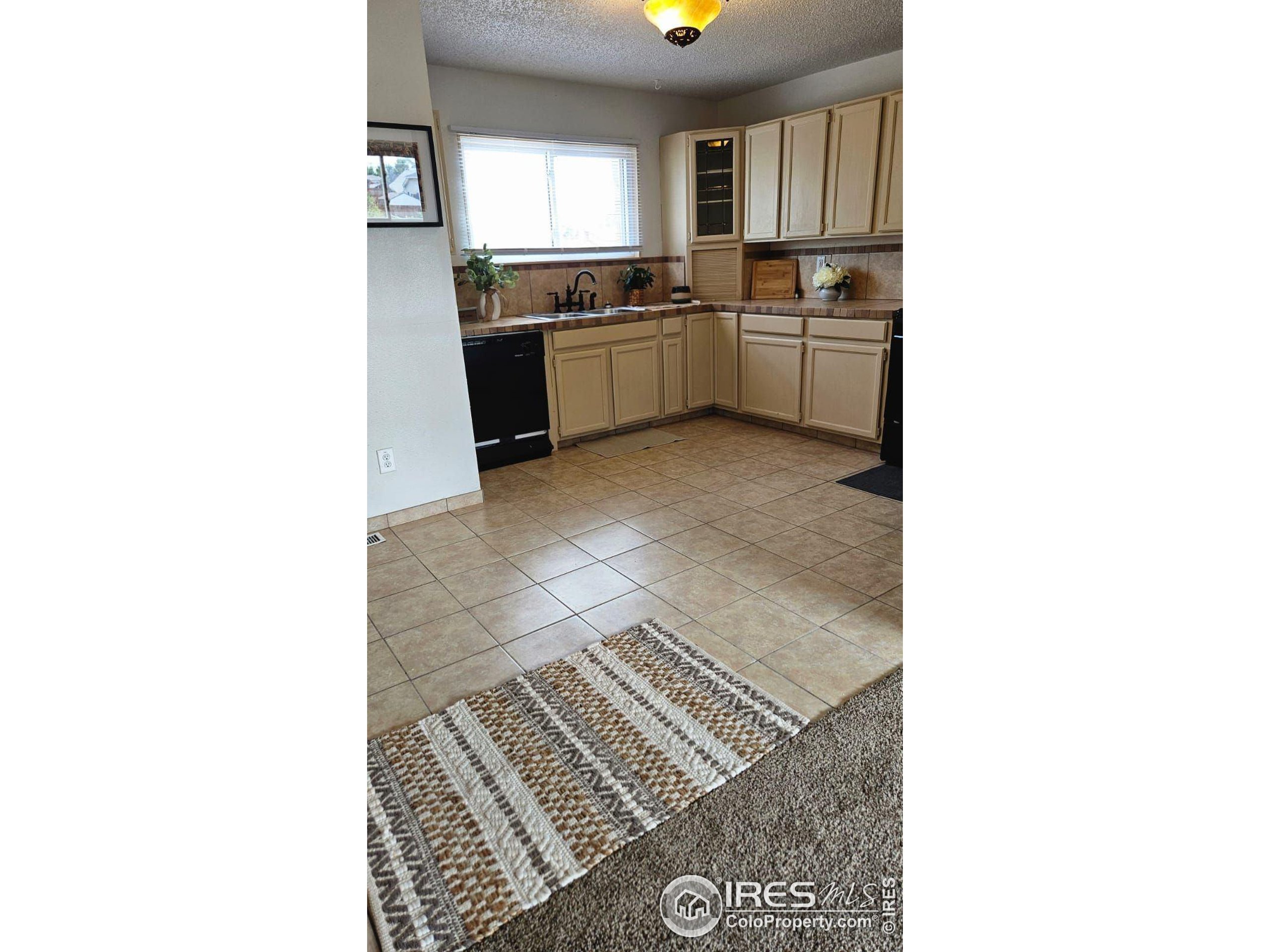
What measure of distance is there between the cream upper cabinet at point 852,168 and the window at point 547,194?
1.48 metres

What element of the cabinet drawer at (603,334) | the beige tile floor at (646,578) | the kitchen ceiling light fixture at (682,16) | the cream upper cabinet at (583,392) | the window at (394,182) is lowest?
the beige tile floor at (646,578)

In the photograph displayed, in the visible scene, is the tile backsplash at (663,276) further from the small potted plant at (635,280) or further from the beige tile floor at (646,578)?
the beige tile floor at (646,578)

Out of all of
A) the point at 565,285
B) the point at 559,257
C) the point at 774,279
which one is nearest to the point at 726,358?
the point at 774,279

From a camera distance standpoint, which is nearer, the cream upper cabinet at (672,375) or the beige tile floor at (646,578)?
the beige tile floor at (646,578)

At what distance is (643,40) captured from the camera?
12.0 feet

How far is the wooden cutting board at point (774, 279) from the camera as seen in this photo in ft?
16.0

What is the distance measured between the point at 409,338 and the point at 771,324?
2.40m

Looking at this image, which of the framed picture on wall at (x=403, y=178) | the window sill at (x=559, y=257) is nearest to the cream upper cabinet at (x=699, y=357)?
the window sill at (x=559, y=257)

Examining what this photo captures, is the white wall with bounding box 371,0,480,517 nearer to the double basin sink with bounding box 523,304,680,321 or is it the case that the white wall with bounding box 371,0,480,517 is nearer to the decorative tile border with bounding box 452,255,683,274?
the double basin sink with bounding box 523,304,680,321
